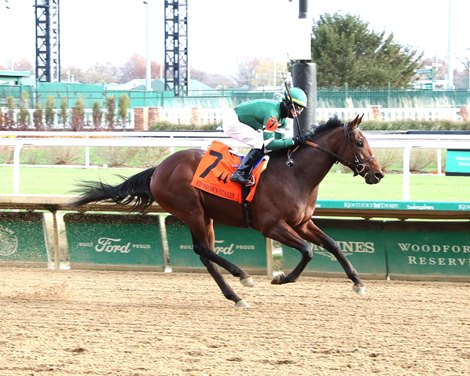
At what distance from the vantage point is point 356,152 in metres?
7.45

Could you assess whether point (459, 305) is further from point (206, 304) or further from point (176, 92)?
point (176, 92)

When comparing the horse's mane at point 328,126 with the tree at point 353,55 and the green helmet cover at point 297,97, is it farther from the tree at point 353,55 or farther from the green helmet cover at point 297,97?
the tree at point 353,55

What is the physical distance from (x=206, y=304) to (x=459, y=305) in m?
2.03

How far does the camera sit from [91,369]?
206 inches

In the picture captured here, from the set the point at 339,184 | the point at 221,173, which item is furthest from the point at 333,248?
the point at 339,184

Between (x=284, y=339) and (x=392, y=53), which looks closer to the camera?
(x=284, y=339)

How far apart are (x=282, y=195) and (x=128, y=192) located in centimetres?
149

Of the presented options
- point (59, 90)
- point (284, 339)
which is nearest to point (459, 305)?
point (284, 339)

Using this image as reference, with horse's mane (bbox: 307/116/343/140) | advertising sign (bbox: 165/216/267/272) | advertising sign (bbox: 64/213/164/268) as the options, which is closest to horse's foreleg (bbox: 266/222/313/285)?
horse's mane (bbox: 307/116/343/140)

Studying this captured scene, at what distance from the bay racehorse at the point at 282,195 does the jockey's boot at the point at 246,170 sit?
117 mm

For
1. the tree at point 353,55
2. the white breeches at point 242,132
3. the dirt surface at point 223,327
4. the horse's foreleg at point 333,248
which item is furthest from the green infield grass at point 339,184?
the tree at point 353,55

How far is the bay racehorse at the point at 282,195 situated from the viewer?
7.43m

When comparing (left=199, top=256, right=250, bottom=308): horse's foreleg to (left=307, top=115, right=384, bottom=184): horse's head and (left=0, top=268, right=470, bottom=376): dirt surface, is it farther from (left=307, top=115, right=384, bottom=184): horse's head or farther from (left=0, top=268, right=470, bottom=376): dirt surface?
(left=307, top=115, right=384, bottom=184): horse's head

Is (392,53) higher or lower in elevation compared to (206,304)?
higher
